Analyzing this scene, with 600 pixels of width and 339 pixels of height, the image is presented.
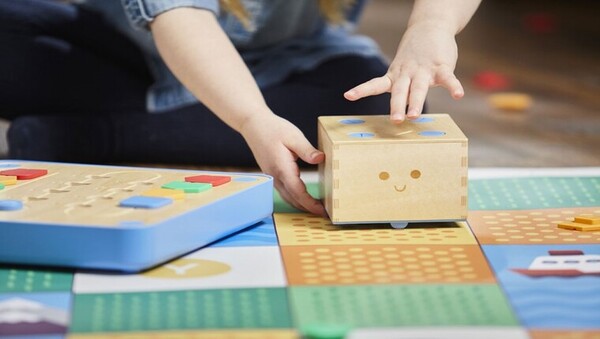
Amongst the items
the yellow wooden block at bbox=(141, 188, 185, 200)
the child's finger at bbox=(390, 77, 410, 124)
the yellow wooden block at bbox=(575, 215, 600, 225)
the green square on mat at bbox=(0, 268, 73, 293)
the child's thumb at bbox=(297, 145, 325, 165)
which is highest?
the child's finger at bbox=(390, 77, 410, 124)

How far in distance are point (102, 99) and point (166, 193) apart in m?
0.62

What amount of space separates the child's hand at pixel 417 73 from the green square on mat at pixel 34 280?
1.02 ft

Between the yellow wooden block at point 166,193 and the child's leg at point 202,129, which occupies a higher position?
the yellow wooden block at point 166,193

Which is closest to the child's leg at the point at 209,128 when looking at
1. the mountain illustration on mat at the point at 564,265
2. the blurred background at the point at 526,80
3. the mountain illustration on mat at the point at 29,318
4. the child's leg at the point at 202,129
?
the child's leg at the point at 202,129

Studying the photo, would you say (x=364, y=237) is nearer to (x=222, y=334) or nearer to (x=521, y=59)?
(x=222, y=334)

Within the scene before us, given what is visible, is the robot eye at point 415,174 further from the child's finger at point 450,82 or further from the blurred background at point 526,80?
the blurred background at point 526,80

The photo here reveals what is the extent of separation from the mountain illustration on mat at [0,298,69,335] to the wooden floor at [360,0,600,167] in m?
0.77

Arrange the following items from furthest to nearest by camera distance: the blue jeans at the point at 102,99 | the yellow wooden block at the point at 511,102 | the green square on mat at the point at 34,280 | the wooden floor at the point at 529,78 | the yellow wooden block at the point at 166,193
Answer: the yellow wooden block at the point at 511,102 → the wooden floor at the point at 529,78 → the blue jeans at the point at 102,99 → the yellow wooden block at the point at 166,193 → the green square on mat at the point at 34,280

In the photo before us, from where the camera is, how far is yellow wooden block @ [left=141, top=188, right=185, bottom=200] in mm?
917

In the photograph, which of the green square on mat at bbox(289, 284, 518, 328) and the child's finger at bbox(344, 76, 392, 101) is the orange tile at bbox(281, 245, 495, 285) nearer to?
the green square on mat at bbox(289, 284, 518, 328)

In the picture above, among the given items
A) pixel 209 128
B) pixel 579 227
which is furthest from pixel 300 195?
pixel 209 128

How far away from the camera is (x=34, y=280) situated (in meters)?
0.84

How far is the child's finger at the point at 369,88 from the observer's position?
38.1 inches

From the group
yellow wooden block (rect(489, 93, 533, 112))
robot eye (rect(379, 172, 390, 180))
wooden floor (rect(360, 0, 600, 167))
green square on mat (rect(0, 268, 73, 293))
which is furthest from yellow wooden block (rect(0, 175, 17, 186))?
yellow wooden block (rect(489, 93, 533, 112))
